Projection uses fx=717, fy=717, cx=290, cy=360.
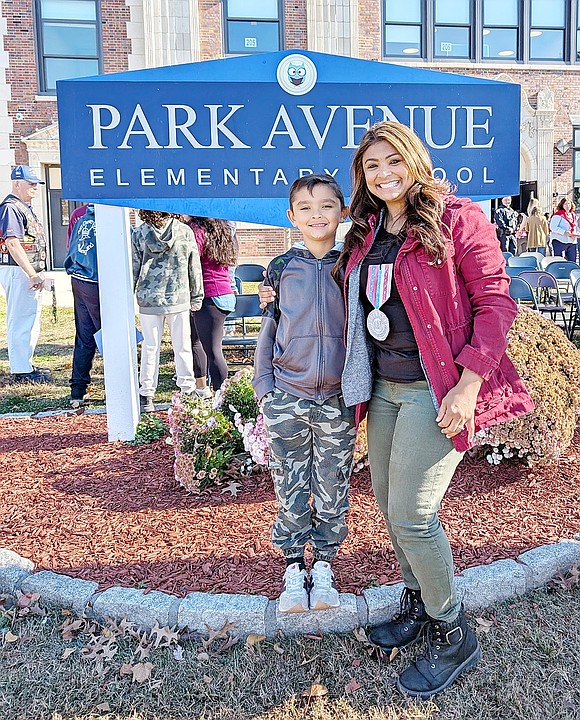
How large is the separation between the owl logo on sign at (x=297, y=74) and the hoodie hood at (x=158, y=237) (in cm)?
165

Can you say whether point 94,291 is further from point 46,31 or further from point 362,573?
point 46,31

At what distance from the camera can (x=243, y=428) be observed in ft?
13.4

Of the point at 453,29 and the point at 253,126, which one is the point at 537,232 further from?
the point at 253,126

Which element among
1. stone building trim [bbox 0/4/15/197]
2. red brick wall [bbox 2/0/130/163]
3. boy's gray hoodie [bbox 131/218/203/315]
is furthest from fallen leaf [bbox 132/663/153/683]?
red brick wall [bbox 2/0/130/163]

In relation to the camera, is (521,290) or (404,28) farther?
(404,28)

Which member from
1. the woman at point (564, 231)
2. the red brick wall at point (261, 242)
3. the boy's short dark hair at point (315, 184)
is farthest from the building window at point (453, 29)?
the boy's short dark hair at point (315, 184)

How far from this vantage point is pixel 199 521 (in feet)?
12.5

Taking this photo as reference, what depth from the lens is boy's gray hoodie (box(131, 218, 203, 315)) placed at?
565cm

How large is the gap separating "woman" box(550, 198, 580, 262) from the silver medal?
14832 mm

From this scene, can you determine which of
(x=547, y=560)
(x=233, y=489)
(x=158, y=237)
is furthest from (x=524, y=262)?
(x=547, y=560)

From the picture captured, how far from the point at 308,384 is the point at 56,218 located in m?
17.1

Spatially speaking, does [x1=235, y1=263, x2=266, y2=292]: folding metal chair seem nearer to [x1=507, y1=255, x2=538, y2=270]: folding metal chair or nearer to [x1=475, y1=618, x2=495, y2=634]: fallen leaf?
[x1=507, y1=255, x2=538, y2=270]: folding metal chair

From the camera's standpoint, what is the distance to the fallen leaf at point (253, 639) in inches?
111

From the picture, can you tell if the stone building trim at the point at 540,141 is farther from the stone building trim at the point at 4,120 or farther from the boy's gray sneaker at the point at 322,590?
the boy's gray sneaker at the point at 322,590
